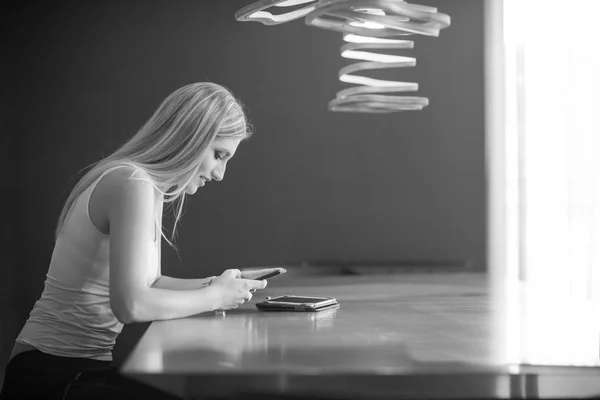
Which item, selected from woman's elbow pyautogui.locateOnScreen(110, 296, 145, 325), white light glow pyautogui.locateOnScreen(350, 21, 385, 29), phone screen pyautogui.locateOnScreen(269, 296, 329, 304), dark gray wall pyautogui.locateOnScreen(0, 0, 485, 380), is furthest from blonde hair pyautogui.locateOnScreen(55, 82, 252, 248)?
dark gray wall pyautogui.locateOnScreen(0, 0, 485, 380)

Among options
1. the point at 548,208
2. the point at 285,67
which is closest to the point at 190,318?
the point at 285,67

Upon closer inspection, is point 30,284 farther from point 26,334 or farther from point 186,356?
point 186,356

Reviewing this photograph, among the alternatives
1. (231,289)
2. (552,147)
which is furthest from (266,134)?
(231,289)

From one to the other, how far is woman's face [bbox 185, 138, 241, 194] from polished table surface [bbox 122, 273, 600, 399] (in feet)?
1.48

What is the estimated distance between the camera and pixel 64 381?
2.06m

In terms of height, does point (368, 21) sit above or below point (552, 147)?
above

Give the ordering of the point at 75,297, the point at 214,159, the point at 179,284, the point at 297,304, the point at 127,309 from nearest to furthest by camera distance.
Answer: the point at 127,309 < the point at 75,297 < the point at 297,304 < the point at 214,159 < the point at 179,284

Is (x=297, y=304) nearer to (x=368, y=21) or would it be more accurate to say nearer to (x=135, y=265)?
(x=135, y=265)

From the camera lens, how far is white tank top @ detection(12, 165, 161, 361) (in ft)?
7.08

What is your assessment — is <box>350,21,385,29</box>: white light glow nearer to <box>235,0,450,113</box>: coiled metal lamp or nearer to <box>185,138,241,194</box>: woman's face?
<box>235,0,450,113</box>: coiled metal lamp

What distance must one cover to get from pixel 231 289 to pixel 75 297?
456 millimetres

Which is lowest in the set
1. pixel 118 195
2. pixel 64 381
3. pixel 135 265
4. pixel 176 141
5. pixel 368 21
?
pixel 64 381

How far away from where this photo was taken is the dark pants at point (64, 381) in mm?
1968

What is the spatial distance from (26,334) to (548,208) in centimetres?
380
